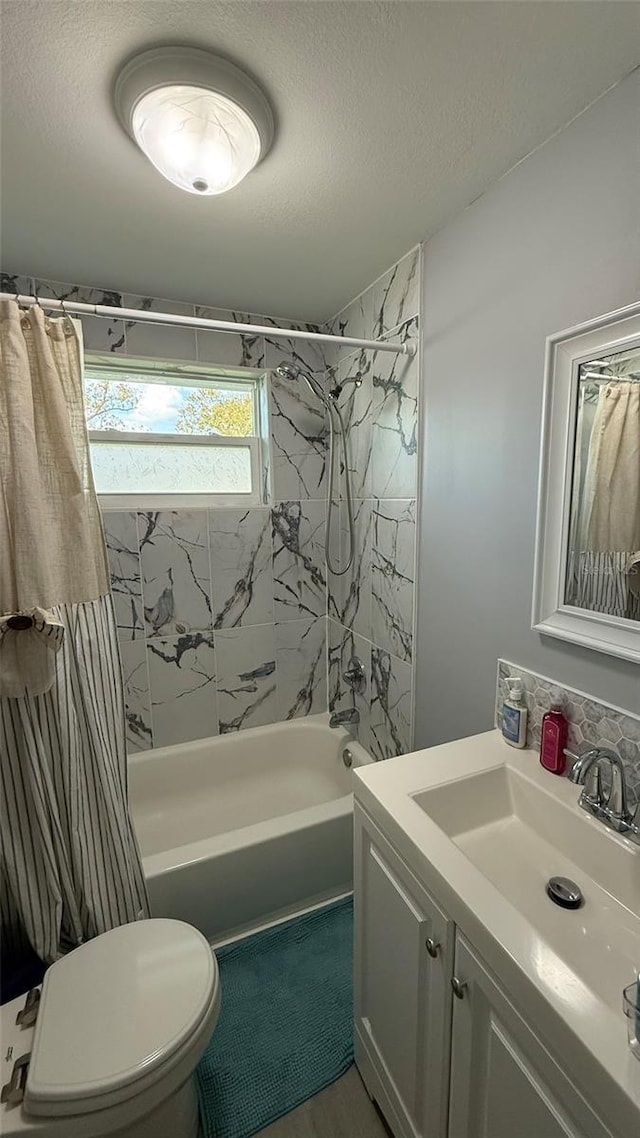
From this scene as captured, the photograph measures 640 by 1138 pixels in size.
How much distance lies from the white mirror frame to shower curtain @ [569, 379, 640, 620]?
0.03m

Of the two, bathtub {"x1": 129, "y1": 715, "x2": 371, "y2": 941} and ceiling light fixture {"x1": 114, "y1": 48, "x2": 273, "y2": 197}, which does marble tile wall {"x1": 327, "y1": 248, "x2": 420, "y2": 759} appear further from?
ceiling light fixture {"x1": 114, "y1": 48, "x2": 273, "y2": 197}

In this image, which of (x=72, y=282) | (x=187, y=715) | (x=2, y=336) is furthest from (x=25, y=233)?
(x=187, y=715)

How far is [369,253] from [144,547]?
1490 mm

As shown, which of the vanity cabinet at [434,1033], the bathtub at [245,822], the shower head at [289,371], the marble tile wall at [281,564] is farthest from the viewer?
the shower head at [289,371]

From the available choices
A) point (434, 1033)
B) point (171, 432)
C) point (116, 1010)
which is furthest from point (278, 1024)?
point (171, 432)

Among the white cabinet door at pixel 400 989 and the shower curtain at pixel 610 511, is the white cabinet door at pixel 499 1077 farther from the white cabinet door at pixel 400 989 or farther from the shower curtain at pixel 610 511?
the shower curtain at pixel 610 511

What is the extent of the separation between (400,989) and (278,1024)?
26.7 inches

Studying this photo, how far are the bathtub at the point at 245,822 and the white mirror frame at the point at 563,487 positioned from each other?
1.16m

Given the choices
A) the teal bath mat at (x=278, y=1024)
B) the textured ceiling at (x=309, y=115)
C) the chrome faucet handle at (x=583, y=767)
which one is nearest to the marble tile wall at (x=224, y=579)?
the textured ceiling at (x=309, y=115)

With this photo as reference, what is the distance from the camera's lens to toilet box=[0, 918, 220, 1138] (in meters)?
0.86

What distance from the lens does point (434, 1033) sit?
34.1 inches

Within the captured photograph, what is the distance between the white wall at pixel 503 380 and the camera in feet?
3.24

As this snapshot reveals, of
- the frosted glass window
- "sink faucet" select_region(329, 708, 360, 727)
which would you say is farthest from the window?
"sink faucet" select_region(329, 708, 360, 727)

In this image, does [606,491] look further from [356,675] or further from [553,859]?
[356,675]
